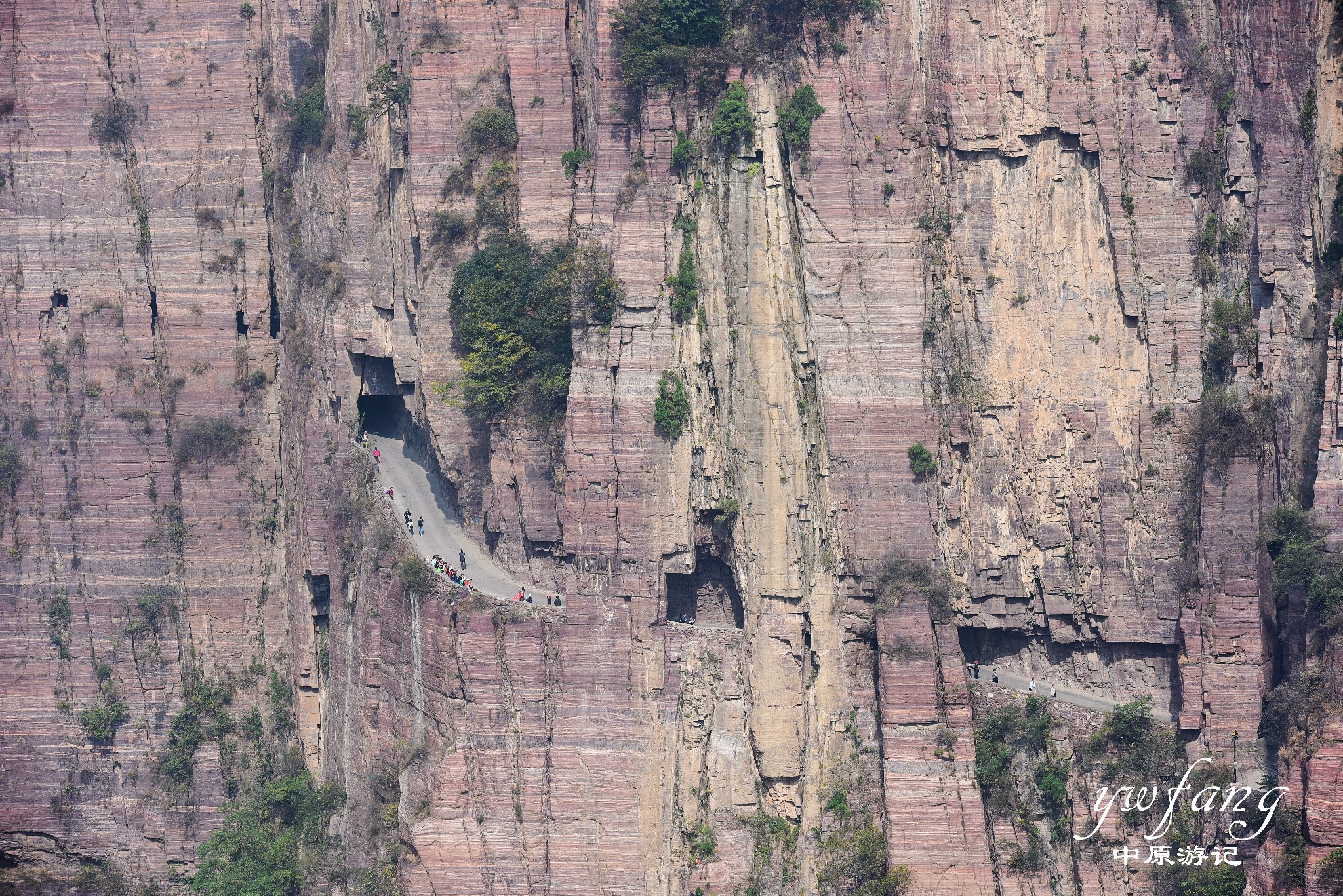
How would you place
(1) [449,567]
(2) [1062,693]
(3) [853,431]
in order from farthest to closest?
(1) [449,567] < (2) [1062,693] < (3) [853,431]

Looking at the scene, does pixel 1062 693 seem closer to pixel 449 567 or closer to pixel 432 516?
pixel 449 567

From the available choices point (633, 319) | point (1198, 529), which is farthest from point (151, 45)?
point (1198, 529)

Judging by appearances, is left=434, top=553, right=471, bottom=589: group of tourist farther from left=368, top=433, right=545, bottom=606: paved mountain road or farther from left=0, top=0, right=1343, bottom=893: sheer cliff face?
left=0, top=0, right=1343, bottom=893: sheer cliff face

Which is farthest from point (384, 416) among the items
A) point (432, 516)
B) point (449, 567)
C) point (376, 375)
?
point (449, 567)

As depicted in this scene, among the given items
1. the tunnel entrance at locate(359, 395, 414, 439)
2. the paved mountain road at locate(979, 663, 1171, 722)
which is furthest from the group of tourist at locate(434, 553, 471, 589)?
the paved mountain road at locate(979, 663, 1171, 722)

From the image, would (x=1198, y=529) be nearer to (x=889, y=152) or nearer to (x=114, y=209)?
(x=889, y=152)

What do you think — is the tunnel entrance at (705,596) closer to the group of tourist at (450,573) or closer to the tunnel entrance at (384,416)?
the group of tourist at (450,573)
